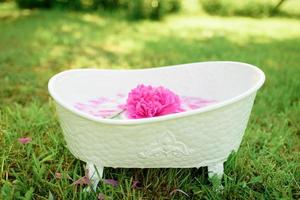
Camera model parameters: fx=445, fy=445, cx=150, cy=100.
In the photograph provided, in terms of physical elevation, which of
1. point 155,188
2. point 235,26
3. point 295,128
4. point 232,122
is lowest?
point 235,26

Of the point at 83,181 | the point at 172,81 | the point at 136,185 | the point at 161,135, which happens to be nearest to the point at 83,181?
the point at 83,181

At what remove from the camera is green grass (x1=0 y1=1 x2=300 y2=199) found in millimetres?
1816

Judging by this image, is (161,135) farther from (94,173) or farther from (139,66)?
(139,66)

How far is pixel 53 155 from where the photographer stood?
194cm

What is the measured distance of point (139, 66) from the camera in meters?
3.95

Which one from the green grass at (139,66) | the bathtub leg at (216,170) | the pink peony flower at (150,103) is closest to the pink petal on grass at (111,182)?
the green grass at (139,66)

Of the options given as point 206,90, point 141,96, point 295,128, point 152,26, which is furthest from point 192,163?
point 152,26

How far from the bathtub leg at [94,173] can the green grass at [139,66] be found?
0.04m

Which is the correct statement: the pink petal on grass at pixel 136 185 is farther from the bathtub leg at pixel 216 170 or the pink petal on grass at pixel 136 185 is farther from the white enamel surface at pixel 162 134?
the bathtub leg at pixel 216 170

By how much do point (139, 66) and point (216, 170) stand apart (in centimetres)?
227

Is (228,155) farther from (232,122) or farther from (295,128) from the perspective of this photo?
(295,128)

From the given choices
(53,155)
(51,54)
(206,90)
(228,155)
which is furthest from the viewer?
(51,54)

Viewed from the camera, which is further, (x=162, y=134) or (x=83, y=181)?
(x=83, y=181)

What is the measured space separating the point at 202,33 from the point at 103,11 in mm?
1957
